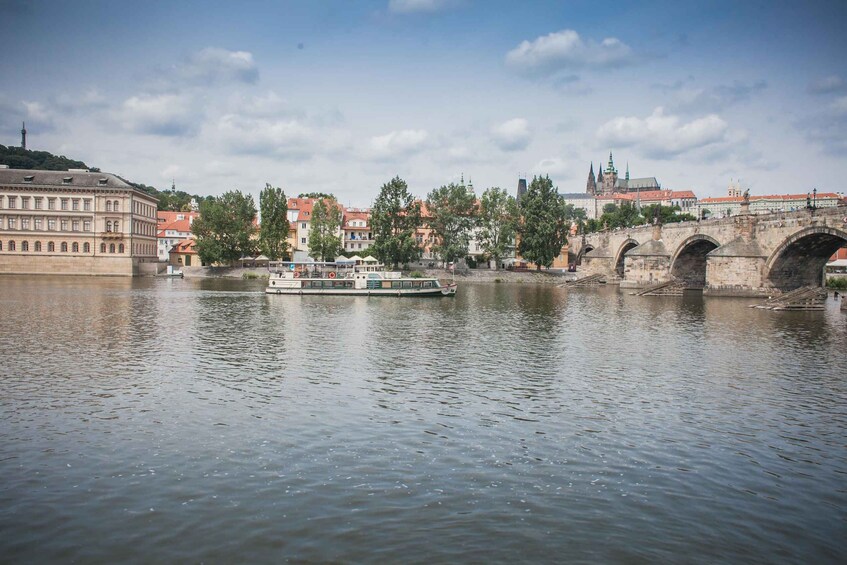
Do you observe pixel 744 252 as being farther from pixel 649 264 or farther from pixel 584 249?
pixel 584 249

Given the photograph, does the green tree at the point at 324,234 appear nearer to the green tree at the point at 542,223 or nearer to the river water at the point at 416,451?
the green tree at the point at 542,223

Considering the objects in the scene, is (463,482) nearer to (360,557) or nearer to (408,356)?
(360,557)

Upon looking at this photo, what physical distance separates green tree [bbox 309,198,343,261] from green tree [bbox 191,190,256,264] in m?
9.27

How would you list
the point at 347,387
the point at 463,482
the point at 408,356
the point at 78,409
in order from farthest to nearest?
1. the point at 408,356
2. the point at 347,387
3. the point at 78,409
4. the point at 463,482

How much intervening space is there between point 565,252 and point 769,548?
113 meters

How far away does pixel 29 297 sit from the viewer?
48.3 meters

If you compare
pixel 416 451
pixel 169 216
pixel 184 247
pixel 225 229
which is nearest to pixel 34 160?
pixel 169 216

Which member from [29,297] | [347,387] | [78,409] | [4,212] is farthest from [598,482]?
[4,212]

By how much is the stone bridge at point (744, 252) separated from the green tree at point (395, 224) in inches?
1216

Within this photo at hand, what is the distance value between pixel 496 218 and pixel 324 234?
26.2 m

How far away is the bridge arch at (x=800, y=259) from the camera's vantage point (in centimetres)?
5122

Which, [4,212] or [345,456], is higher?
[4,212]

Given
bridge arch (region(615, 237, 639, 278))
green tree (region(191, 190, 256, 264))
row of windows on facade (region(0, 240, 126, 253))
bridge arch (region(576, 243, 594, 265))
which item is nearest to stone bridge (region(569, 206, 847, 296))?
bridge arch (region(615, 237, 639, 278))

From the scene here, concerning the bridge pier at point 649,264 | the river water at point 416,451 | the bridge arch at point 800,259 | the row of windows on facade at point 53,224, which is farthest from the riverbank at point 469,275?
the river water at point 416,451
